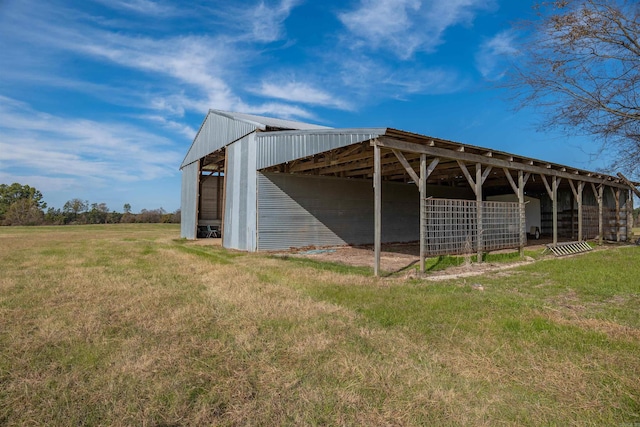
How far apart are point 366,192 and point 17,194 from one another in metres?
62.3

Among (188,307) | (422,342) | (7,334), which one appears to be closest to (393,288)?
(422,342)

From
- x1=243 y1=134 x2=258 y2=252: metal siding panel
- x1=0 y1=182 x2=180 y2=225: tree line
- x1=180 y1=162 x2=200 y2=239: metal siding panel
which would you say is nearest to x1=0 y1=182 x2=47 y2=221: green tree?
x1=0 y1=182 x2=180 y2=225: tree line

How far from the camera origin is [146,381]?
2459 millimetres

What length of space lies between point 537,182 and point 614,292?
13.2m

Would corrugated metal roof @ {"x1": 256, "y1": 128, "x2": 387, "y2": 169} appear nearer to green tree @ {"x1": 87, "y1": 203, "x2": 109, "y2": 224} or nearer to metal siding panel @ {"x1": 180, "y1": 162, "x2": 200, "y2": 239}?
metal siding panel @ {"x1": 180, "y1": 162, "x2": 200, "y2": 239}

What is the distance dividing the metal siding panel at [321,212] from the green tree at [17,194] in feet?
179

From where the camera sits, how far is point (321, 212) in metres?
13.5

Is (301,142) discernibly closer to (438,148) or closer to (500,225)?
(438,148)

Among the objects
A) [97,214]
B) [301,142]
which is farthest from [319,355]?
[97,214]

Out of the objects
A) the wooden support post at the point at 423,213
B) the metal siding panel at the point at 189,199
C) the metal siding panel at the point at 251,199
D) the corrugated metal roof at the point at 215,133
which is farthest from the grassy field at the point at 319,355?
the metal siding panel at the point at 189,199

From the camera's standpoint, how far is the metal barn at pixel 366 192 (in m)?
8.41

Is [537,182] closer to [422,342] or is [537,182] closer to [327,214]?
[327,214]

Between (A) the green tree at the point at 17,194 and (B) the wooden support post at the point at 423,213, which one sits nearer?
(B) the wooden support post at the point at 423,213

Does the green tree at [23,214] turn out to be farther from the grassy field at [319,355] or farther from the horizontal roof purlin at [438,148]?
the grassy field at [319,355]
